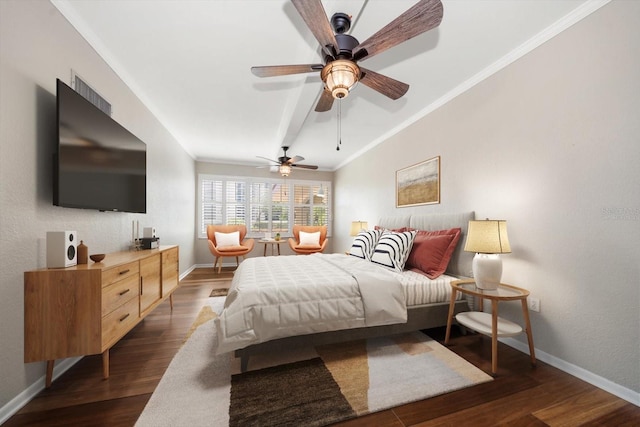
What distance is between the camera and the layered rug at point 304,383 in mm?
1337

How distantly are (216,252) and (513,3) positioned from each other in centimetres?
523

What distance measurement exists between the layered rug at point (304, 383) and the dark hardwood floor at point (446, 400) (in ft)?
0.26

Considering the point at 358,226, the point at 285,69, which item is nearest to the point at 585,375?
the point at 285,69

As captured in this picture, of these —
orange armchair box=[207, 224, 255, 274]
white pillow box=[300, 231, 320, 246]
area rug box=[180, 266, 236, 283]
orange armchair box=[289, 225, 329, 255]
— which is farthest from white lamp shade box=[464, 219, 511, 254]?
orange armchair box=[207, 224, 255, 274]

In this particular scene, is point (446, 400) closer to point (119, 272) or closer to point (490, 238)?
point (490, 238)

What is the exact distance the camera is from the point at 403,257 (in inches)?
102

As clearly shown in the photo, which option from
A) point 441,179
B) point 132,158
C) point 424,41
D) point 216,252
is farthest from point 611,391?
point 216,252

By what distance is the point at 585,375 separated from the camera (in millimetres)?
1655

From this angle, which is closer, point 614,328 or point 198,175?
point 614,328

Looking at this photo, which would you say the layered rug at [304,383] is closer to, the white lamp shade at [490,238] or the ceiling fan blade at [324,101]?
the white lamp shade at [490,238]

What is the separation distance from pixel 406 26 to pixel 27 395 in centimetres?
313

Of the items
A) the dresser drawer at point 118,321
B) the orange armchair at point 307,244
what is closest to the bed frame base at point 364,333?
the dresser drawer at point 118,321

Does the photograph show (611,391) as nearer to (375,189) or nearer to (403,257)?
(403,257)

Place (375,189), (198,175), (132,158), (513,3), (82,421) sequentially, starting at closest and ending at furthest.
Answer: (82,421) → (513,3) → (132,158) → (375,189) → (198,175)
